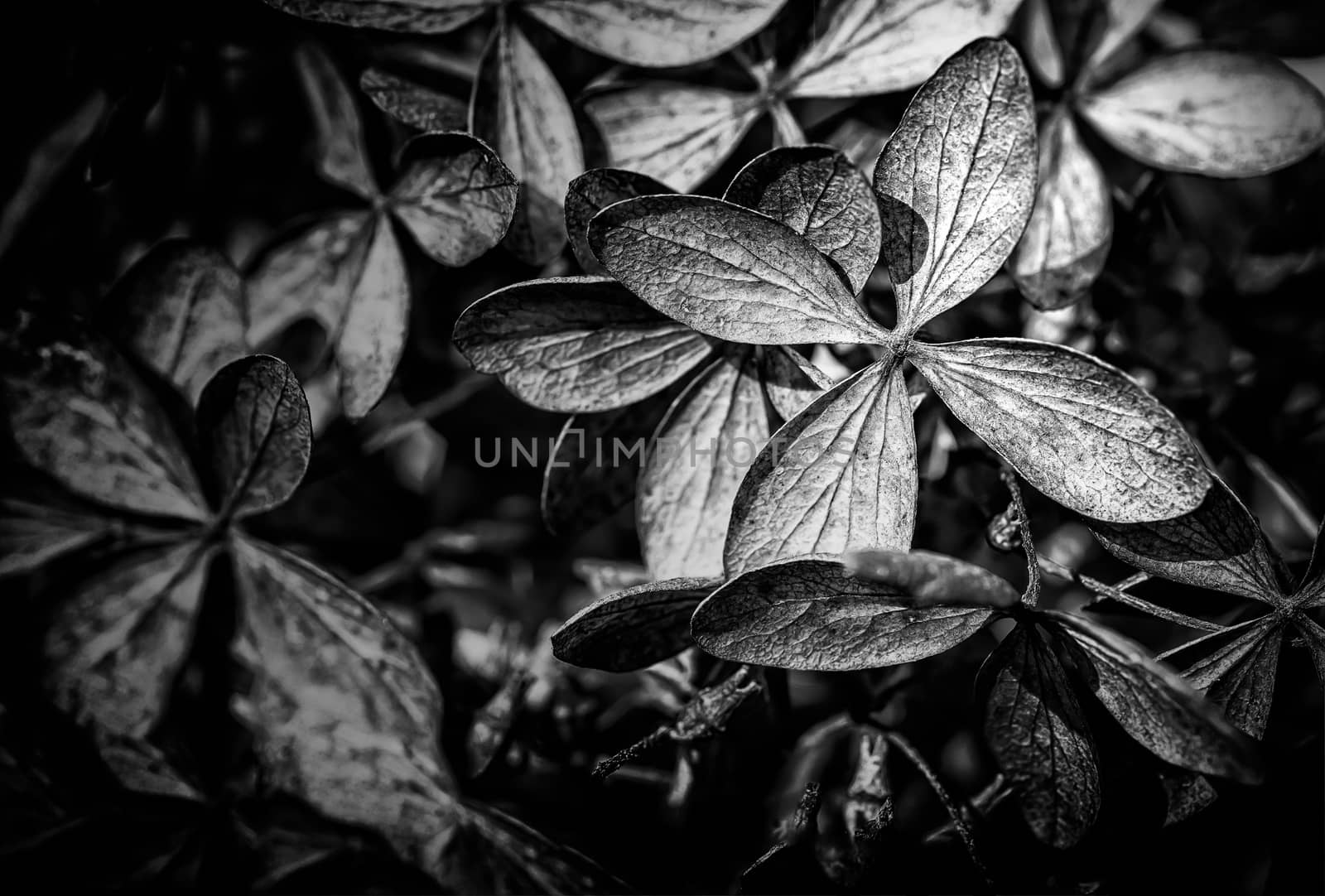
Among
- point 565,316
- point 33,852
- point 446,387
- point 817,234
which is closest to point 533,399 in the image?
point 565,316

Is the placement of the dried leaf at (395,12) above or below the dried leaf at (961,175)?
above

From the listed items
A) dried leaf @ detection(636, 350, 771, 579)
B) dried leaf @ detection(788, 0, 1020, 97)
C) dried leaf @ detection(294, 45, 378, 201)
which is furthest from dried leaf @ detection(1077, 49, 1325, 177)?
dried leaf @ detection(294, 45, 378, 201)

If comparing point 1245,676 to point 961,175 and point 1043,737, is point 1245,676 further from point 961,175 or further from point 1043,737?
point 961,175

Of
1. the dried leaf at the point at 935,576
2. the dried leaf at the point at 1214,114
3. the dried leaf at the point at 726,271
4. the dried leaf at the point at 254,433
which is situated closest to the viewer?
the dried leaf at the point at 935,576

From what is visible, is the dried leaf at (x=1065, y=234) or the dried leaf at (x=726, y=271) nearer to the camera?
the dried leaf at (x=726, y=271)

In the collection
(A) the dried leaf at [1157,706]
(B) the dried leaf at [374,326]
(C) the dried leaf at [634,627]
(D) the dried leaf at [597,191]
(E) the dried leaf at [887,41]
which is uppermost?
(E) the dried leaf at [887,41]

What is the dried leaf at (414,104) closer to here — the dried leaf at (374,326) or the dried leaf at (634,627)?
the dried leaf at (374,326)

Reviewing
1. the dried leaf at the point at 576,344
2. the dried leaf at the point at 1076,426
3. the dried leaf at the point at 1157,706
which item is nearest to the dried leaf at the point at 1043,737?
the dried leaf at the point at 1157,706

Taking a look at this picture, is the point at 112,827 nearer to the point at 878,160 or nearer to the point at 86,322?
the point at 86,322
